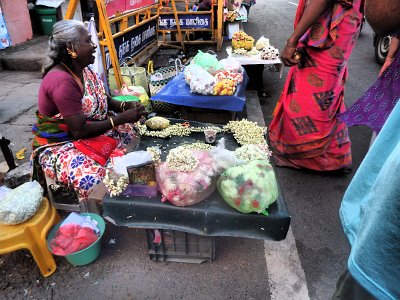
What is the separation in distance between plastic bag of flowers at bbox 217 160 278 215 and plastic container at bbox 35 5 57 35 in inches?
296

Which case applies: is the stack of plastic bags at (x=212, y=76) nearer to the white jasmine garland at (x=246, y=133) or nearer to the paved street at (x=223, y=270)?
the white jasmine garland at (x=246, y=133)

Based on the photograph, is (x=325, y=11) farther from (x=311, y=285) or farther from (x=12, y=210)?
(x=12, y=210)

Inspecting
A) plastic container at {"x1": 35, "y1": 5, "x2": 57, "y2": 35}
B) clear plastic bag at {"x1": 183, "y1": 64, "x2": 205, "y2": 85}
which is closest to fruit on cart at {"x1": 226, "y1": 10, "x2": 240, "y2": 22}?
plastic container at {"x1": 35, "y1": 5, "x2": 57, "y2": 35}

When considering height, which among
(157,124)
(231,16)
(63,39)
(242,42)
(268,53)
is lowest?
(157,124)

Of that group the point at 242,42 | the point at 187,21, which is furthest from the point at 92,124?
the point at 187,21

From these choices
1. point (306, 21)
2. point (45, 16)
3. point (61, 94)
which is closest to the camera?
point (61, 94)

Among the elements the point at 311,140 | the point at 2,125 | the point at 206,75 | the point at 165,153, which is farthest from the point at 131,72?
the point at 311,140

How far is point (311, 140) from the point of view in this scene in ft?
10.1

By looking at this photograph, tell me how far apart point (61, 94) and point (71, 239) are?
1.05 meters

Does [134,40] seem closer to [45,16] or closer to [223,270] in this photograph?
[45,16]

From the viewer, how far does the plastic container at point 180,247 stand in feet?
6.84

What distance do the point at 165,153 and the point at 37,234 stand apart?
1.09 meters

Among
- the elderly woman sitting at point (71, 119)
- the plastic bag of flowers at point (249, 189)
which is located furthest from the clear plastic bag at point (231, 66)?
the plastic bag of flowers at point (249, 189)

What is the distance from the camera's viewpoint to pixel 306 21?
8.77 ft
